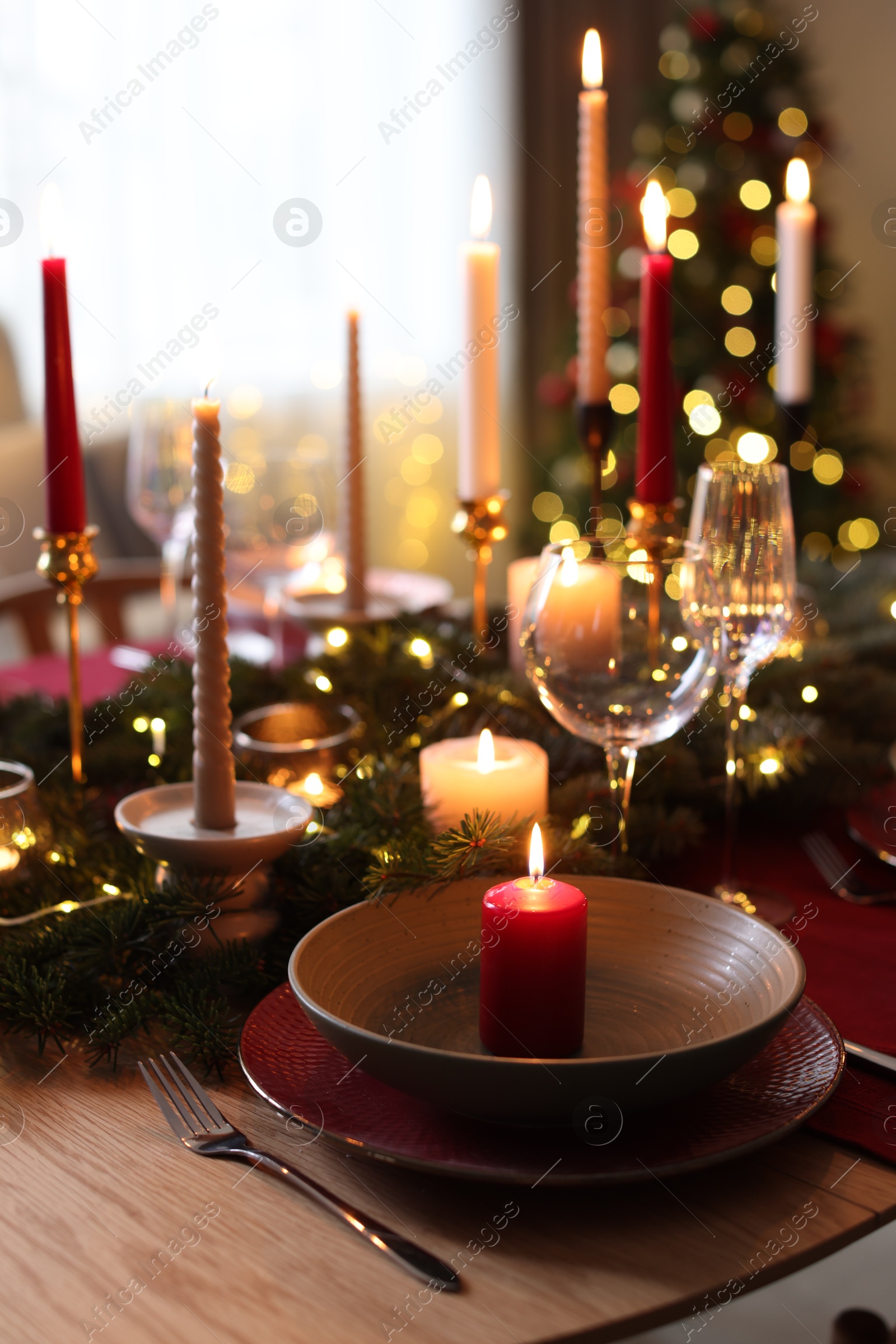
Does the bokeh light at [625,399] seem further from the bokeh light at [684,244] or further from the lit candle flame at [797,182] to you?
the lit candle flame at [797,182]

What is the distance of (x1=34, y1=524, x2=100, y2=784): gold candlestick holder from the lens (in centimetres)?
86

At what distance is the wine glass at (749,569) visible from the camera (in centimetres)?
80

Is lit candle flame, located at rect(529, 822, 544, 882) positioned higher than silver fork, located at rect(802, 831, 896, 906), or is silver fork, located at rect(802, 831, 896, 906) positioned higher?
lit candle flame, located at rect(529, 822, 544, 882)

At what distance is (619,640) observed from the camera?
2.39ft

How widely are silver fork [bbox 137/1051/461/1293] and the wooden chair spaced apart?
1164 mm

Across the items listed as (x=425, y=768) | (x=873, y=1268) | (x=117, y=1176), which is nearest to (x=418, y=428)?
(x=873, y=1268)

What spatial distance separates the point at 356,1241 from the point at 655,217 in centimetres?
80

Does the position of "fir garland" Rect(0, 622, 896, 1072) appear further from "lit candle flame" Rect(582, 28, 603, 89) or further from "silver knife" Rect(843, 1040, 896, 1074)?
"lit candle flame" Rect(582, 28, 603, 89)

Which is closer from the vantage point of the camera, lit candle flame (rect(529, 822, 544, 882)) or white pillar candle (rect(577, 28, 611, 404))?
lit candle flame (rect(529, 822, 544, 882))

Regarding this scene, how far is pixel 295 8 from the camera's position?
348cm

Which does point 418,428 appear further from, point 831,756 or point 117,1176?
point 117,1176

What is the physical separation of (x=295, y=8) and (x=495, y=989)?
3.57 meters

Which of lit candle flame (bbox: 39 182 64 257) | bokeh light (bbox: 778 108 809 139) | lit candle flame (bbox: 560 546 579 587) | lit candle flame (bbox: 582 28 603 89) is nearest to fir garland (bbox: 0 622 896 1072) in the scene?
lit candle flame (bbox: 560 546 579 587)

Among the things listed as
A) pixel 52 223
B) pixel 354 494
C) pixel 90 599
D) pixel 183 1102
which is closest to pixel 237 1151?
pixel 183 1102
